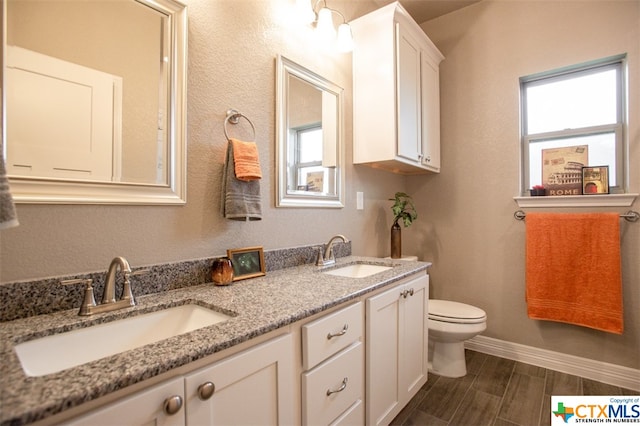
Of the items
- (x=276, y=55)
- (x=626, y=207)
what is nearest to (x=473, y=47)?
(x=626, y=207)

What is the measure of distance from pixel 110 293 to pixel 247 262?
1.86 feet

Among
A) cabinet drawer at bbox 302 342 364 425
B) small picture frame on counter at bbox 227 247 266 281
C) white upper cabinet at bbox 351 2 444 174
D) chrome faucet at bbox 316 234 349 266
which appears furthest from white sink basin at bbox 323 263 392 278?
white upper cabinet at bbox 351 2 444 174

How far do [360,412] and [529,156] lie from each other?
Result: 2.16 m

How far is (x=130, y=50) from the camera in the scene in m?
1.10

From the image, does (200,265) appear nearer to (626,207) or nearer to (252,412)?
(252,412)

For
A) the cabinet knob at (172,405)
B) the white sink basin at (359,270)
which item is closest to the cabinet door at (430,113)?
the white sink basin at (359,270)

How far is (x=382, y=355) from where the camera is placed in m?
1.38

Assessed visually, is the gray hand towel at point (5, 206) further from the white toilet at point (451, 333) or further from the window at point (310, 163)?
the white toilet at point (451, 333)

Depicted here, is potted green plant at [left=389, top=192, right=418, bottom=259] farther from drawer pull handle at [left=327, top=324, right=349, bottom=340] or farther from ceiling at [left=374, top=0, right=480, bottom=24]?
ceiling at [left=374, top=0, right=480, bottom=24]

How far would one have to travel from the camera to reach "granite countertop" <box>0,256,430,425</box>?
0.50 m

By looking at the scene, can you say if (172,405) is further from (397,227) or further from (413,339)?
(397,227)

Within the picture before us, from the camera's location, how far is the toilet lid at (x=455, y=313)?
1968 mm

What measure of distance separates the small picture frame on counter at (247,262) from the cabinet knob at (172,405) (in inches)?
27.4

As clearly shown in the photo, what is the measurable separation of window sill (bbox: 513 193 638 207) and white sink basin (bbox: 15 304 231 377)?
2247 mm
